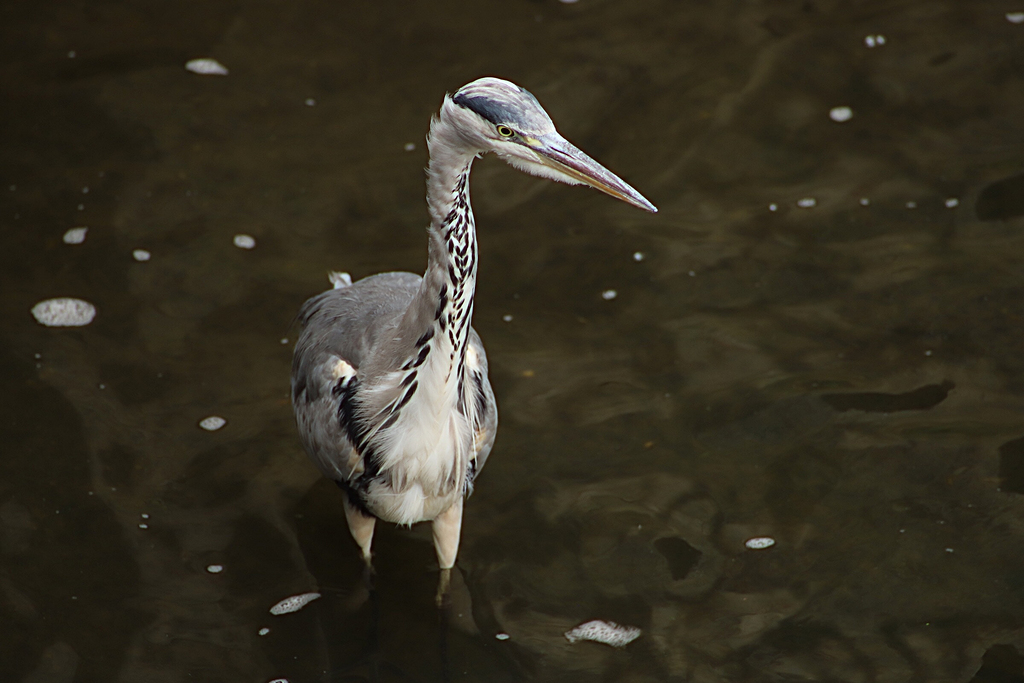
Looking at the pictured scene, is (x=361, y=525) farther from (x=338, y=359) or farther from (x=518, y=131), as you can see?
(x=518, y=131)

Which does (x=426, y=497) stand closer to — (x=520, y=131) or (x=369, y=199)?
(x=520, y=131)

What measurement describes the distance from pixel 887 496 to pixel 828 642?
0.71m

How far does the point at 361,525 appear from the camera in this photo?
355 centimetres

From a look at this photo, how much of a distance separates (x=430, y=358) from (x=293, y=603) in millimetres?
1230

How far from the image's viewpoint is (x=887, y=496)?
12.6 feet

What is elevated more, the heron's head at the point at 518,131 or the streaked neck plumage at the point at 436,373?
the heron's head at the point at 518,131

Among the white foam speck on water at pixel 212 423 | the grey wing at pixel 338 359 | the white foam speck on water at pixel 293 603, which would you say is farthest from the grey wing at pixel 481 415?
the white foam speck on water at pixel 212 423

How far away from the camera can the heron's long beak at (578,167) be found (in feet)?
8.67

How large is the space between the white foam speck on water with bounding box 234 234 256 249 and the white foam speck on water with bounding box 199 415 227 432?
1076 millimetres

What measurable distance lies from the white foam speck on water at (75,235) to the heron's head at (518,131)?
9.71ft

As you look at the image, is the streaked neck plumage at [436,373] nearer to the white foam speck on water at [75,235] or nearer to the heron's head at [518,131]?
the heron's head at [518,131]

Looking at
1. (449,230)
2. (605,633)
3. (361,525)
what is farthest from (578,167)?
(605,633)

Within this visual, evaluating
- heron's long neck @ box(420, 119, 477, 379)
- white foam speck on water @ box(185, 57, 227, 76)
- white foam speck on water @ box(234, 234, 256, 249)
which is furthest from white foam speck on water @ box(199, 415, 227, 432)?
white foam speck on water @ box(185, 57, 227, 76)

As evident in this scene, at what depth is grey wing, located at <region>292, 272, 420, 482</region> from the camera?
327cm
